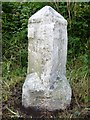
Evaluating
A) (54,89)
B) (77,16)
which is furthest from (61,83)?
(77,16)

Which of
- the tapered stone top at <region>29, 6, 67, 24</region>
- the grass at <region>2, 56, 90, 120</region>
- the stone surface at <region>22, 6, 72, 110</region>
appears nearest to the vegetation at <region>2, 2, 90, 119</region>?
the grass at <region>2, 56, 90, 120</region>

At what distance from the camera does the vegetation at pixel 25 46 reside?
12.8ft

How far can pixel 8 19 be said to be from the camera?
19.6ft

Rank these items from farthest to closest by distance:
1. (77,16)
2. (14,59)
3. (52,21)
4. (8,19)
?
1. (8,19)
2. (77,16)
3. (14,59)
4. (52,21)

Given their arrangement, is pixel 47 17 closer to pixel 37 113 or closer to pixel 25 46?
pixel 37 113

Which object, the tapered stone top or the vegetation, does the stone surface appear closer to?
the tapered stone top

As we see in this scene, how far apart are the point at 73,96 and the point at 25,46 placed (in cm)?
184

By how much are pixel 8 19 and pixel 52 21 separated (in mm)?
2623

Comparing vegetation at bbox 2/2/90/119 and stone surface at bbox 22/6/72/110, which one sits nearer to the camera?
stone surface at bbox 22/6/72/110

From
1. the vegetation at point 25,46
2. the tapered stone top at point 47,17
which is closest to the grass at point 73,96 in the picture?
the vegetation at point 25,46

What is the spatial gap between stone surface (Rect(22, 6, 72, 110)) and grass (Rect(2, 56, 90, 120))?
0.31ft

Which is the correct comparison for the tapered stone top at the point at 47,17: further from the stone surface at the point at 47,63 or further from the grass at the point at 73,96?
the grass at the point at 73,96

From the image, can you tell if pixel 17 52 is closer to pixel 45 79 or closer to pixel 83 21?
pixel 83 21

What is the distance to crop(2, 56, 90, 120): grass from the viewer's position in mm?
3477
